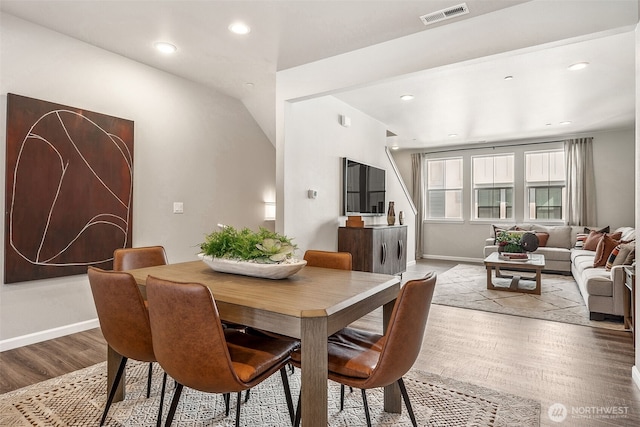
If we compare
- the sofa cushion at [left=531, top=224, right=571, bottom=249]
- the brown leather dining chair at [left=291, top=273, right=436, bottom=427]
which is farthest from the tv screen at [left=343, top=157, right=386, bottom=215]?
the brown leather dining chair at [left=291, top=273, right=436, bottom=427]

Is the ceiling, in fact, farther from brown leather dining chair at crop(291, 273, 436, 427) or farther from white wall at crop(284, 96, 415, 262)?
brown leather dining chair at crop(291, 273, 436, 427)

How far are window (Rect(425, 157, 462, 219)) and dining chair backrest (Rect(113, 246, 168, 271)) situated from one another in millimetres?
6952

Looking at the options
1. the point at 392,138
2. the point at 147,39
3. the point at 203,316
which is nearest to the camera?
the point at 203,316

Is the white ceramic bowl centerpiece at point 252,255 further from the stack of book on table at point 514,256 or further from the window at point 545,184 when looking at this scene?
the window at point 545,184

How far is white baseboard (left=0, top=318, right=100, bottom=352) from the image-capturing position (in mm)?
2830

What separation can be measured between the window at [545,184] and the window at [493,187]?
0.34m

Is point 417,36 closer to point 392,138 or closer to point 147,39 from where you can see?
point 147,39

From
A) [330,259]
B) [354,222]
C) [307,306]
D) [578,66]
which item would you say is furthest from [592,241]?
[307,306]

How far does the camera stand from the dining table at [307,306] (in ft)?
4.38

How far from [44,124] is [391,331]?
10.5 ft

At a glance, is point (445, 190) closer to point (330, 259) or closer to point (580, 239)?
point (580, 239)

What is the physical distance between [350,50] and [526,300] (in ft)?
11.7

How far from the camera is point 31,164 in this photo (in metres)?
2.90

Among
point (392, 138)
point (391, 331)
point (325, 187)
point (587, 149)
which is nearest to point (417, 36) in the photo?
point (325, 187)
